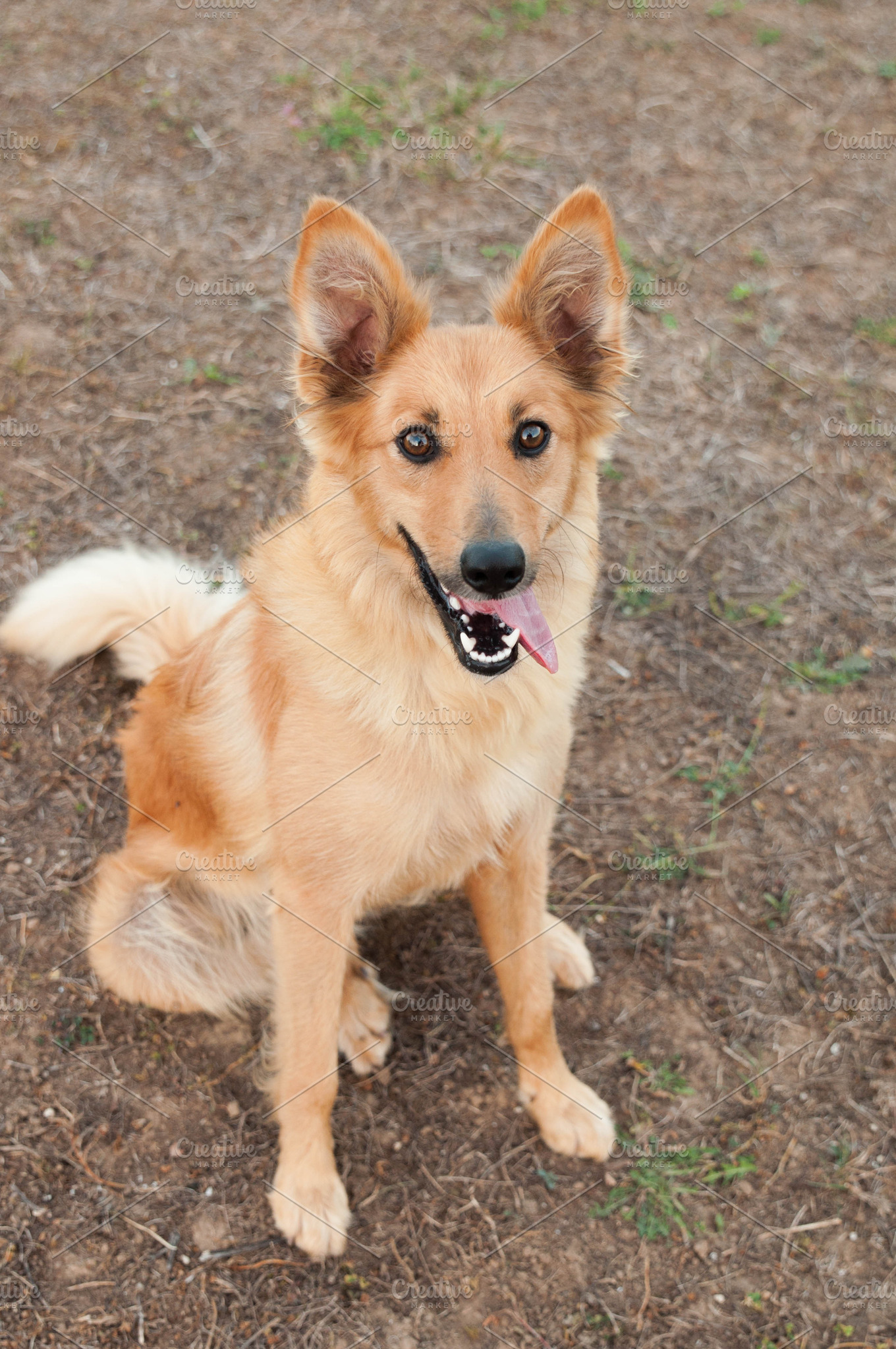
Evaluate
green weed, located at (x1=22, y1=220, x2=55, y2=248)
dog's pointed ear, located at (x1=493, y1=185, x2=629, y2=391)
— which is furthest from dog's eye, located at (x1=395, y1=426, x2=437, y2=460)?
green weed, located at (x1=22, y1=220, x2=55, y2=248)

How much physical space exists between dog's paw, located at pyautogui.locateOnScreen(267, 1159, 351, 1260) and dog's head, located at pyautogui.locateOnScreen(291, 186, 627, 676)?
184cm

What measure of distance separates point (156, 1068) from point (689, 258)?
5.14 meters

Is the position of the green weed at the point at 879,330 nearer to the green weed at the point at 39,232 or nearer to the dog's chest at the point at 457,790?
the dog's chest at the point at 457,790

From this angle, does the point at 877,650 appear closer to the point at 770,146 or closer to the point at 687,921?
the point at 687,921

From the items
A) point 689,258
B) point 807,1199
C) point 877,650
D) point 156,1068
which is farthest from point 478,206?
point 807,1199

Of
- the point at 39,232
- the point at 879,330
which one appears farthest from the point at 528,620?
the point at 39,232

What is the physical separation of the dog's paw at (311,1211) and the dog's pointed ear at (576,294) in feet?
8.89

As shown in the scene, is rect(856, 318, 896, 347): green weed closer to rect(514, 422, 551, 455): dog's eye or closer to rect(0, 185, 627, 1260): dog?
rect(0, 185, 627, 1260): dog

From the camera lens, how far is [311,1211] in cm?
300

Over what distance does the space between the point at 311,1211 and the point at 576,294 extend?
3017 millimetres

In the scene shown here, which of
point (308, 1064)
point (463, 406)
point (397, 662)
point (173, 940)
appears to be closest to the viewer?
point (463, 406)

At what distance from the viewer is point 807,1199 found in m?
3.15

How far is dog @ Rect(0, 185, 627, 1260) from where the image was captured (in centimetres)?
252

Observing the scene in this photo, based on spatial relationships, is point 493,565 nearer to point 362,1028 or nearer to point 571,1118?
point 362,1028
